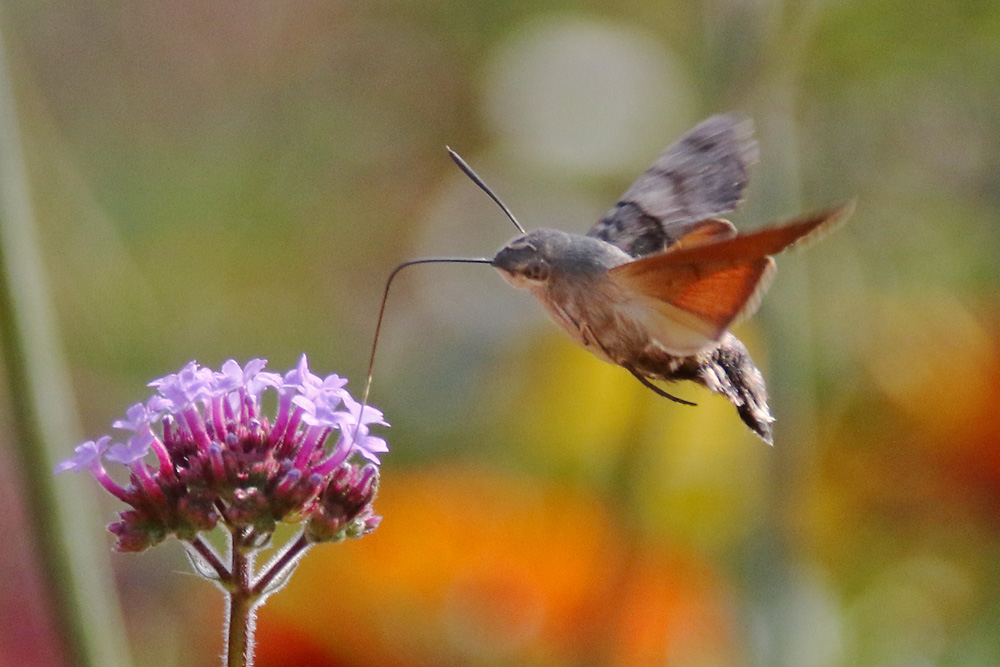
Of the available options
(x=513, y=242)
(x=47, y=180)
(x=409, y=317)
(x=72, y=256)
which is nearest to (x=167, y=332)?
(x=72, y=256)

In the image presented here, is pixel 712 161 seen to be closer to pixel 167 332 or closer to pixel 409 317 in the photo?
pixel 167 332

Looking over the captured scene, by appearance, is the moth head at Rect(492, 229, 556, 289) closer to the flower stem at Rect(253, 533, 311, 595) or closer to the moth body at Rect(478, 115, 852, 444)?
the moth body at Rect(478, 115, 852, 444)

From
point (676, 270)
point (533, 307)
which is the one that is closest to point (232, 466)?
point (676, 270)

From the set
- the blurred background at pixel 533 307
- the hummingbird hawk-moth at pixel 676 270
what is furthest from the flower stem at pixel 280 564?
the blurred background at pixel 533 307

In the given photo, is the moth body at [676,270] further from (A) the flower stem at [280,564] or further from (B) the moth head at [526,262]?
(A) the flower stem at [280,564]

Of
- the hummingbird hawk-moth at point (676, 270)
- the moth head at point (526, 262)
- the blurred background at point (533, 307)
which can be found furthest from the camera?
the blurred background at point (533, 307)

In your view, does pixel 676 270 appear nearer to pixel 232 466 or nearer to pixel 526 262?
pixel 526 262
